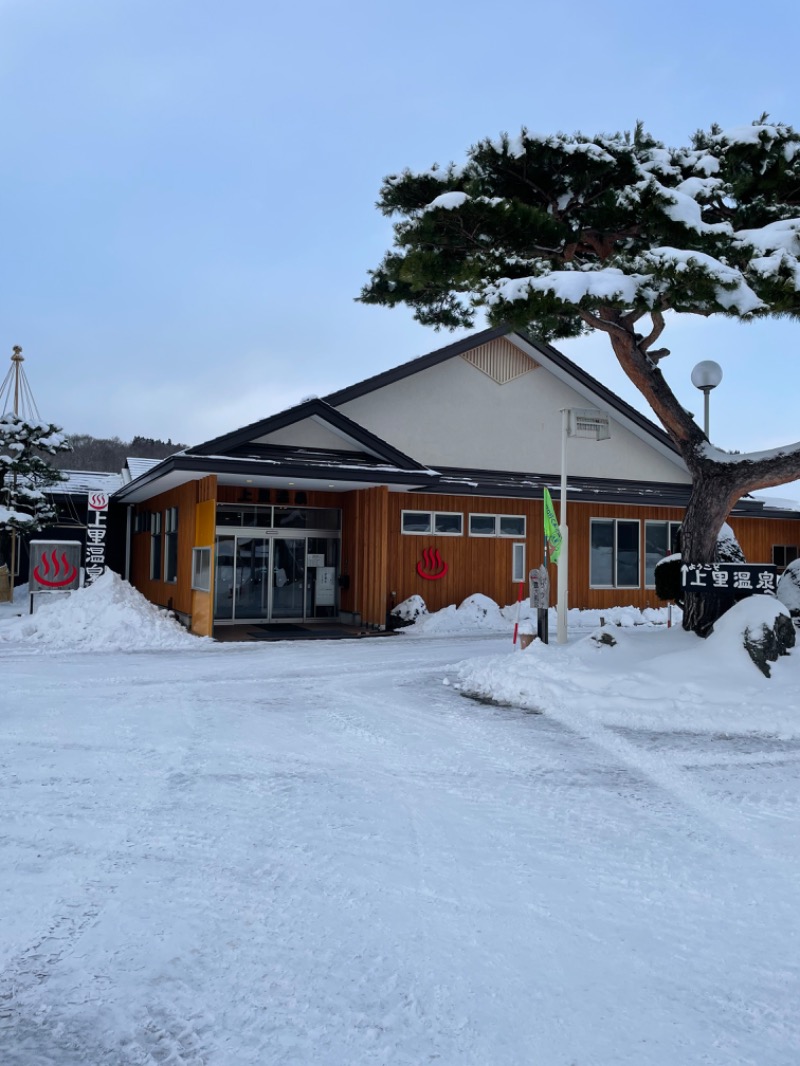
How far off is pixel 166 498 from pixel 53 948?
1656cm

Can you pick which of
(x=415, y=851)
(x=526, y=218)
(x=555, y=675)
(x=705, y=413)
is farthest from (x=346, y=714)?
(x=705, y=413)

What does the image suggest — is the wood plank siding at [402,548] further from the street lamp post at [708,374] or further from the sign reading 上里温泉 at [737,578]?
the sign reading 上里温泉 at [737,578]

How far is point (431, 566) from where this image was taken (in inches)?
716

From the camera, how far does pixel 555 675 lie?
9.64m

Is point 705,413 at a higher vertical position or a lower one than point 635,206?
lower

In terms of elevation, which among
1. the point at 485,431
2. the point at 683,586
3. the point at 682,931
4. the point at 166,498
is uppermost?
the point at 485,431

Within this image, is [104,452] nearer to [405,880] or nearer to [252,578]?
[252,578]

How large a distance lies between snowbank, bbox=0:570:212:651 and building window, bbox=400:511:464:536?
5.41 m

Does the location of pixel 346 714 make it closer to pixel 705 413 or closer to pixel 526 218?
pixel 526 218

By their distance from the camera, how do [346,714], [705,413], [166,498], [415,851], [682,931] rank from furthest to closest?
[166,498], [705,413], [346,714], [415,851], [682,931]

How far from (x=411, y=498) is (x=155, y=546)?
6876 mm

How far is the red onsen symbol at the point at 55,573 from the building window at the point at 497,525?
345 inches

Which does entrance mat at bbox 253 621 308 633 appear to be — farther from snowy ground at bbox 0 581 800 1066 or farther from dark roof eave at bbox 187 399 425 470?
snowy ground at bbox 0 581 800 1066

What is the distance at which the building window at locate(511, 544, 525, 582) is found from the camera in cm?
1922
